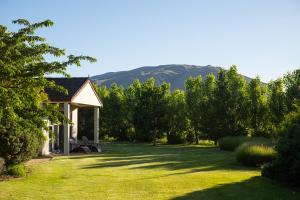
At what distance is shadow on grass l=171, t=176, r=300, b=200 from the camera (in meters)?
13.5

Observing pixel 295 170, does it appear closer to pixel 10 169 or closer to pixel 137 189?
pixel 137 189

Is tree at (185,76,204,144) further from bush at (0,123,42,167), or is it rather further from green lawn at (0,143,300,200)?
bush at (0,123,42,167)

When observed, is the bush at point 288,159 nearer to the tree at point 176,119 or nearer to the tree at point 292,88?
the tree at point 292,88

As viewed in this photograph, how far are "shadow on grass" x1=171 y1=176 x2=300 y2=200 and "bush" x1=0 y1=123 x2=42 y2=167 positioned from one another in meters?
7.40

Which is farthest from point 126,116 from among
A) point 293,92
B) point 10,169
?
point 10,169

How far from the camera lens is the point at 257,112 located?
142 ft

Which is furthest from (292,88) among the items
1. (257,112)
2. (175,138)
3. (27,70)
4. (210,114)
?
(27,70)

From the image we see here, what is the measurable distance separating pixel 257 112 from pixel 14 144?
3063cm

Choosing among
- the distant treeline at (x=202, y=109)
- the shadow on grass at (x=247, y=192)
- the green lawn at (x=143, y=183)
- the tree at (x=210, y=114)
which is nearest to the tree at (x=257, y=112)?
the distant treeline at (x=202, y=109)

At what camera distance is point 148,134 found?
1928 inches

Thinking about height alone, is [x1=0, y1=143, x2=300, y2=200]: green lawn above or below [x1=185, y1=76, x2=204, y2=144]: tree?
below

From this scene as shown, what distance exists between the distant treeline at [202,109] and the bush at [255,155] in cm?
1449

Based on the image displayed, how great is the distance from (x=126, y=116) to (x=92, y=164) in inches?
1263

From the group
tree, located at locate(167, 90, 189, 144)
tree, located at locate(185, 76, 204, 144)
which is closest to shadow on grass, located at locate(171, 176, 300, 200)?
tree, located at locate(185, 76, 204, 144)
